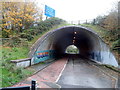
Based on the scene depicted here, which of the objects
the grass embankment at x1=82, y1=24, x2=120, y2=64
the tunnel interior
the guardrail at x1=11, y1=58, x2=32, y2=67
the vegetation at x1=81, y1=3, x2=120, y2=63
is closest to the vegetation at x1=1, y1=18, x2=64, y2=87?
the guardrail at x1=11, y1=58, x2=32, y2=67

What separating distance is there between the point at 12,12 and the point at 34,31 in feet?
14.7

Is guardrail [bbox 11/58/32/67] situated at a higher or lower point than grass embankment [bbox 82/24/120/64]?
lower

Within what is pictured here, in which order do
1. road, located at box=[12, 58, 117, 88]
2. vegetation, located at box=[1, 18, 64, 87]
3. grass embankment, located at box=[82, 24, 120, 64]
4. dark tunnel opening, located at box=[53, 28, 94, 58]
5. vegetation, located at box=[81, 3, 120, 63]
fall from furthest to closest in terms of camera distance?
dark tunnel opening, located at box=[53, 28, 94, 58], vegetation, located at box=[81, 3, 120, 63], grass embankment, located at box=[82, 24, 120, 64], vegetation, located at box=[1, 18, 64, 87], road, located at box=[12, 58, 117, 88]

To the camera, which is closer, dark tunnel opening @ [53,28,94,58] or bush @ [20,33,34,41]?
bush @ [20,33,34,41]

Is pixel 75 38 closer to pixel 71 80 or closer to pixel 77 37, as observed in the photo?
→ pixel 77 37

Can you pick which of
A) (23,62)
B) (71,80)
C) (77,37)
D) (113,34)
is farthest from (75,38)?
(71,80)

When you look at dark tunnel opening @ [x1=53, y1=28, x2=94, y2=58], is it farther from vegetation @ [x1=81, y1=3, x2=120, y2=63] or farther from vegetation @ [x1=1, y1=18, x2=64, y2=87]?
vegetation @ [x1=81, y1=3, x2=120, y2=63]

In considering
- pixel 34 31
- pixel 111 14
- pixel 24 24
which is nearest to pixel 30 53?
pixel 34 31

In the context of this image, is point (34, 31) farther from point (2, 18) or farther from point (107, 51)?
point (107, 51)

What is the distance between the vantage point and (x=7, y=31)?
767 inches

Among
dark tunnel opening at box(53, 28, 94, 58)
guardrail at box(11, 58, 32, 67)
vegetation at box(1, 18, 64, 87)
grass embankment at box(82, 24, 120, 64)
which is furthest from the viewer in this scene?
dark tunnel opening at box(53, 28, 94, 58)

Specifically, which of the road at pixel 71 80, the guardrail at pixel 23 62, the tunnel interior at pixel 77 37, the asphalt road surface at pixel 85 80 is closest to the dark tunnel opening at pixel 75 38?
the tunnel interior at pixel 77 37

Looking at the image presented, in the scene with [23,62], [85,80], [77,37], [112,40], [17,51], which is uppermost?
[77,37]

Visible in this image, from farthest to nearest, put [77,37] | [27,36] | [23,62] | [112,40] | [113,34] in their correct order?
[77,37] → [27,36] → [113,34] → [112,40] → [23,62]
